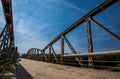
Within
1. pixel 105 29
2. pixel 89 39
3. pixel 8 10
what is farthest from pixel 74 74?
pixel 8 10

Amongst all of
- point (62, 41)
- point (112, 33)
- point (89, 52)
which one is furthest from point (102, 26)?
point (62, 41)

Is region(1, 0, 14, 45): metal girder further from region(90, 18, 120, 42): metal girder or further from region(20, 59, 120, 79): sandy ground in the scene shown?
region(90, 18, 120, 42): metal girder

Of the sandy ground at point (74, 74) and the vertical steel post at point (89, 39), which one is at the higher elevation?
the vertical steel post at point (89, 39)

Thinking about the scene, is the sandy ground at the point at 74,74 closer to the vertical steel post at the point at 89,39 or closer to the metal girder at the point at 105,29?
the vertical steel post at the point at 89,39

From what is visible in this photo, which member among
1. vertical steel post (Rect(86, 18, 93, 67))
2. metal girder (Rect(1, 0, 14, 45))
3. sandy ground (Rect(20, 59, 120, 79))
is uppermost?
metal girder (Rect(1, 0, 14, 45))

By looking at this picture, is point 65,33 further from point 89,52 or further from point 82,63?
point 89,52

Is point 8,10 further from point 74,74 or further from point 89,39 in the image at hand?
point 89,39

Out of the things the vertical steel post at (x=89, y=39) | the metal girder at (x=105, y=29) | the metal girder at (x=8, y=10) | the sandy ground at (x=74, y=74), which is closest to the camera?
the sandy ground at (x=74, y=74)

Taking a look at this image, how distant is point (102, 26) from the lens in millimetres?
7902

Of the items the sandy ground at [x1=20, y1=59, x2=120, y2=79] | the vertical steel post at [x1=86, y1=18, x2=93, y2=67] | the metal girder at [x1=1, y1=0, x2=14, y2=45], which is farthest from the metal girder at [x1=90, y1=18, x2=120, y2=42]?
the metal girder at [x1=1, y1=0, x2=14, y2=45]

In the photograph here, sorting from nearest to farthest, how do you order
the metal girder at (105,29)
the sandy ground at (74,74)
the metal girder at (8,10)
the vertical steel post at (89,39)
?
the sandy ground at (74,74) → the metal girder at (8,10) → the metal girder at (105,29) → the vertical steel post at (89,39)

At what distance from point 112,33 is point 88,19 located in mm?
2159

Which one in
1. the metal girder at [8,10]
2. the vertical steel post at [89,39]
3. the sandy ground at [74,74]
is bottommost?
the sandy ground at [74,74]

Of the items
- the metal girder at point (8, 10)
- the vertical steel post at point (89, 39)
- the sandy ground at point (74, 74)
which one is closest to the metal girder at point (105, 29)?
the vertical steel post at point (89, 39)
